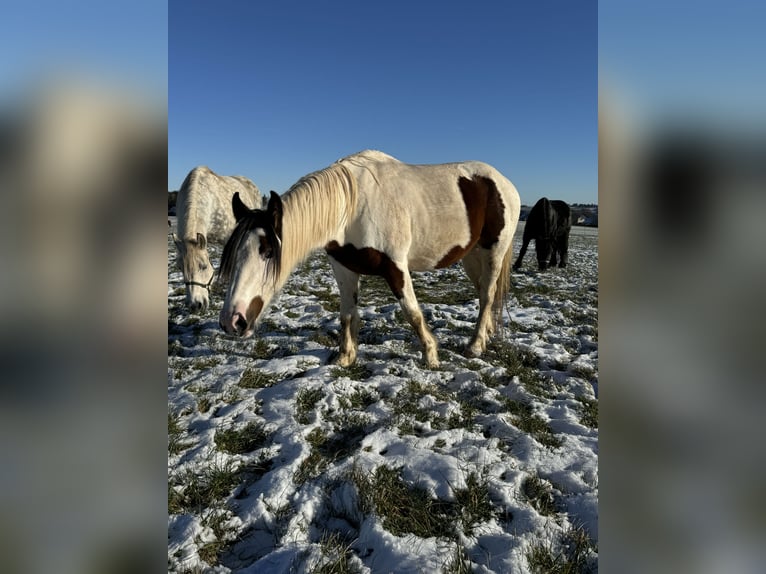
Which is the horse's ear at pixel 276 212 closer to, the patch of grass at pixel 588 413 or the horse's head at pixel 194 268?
the patch of grass at pixel 588 413

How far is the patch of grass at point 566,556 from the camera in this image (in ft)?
4.79

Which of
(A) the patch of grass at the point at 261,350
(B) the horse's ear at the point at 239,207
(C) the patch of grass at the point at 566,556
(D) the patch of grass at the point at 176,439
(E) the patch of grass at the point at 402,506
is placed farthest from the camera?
(A) the patch of grass at the point at 261,350

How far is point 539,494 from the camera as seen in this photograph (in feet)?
6.23

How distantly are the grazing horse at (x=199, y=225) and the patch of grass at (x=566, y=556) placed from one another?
4514 mm

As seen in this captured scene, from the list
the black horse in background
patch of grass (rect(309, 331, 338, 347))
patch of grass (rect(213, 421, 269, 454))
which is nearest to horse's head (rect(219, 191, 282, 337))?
patch of grass (rect(213, 421, 269, 454))

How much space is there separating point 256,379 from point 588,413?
8.55 feet

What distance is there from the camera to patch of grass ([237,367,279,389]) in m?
3.14

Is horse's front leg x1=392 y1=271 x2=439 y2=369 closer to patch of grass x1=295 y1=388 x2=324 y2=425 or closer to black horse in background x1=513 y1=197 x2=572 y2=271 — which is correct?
patch of grass x1=295 y1=388 x2=324 y2=425

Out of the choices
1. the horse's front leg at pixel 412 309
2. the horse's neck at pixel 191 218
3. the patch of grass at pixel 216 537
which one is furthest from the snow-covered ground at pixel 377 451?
the horse's neck at pixel 191 218

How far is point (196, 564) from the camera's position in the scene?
153 centimetres

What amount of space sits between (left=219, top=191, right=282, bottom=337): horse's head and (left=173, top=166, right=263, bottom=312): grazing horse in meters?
2.57

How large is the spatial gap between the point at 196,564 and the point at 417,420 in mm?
1492
